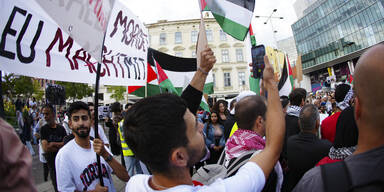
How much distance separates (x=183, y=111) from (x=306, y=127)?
2.04 m

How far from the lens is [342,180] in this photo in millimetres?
931

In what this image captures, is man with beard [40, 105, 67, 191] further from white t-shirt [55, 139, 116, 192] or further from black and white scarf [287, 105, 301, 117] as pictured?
black and white scarf [287, 105, 301, 117]

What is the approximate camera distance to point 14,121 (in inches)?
587

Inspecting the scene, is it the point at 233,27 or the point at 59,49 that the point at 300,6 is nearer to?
the point at 233,27

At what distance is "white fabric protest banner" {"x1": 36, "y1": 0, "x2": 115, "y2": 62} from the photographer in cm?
167

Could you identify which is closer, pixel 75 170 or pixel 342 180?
pixel 342 180

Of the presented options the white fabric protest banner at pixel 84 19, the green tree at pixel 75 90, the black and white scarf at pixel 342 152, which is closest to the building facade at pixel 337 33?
the green tree at pixel 75 90

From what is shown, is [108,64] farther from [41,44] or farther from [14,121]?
[14,121]

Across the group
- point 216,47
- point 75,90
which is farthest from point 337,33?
point 75,90

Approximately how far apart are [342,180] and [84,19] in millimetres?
1881

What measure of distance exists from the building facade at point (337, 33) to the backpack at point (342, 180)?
49.2m

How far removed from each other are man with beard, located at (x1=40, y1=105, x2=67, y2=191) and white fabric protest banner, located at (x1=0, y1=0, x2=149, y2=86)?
1760 mm

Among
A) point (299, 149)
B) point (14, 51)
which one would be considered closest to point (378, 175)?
point (299, 149)

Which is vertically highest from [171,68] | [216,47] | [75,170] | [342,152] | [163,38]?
[163,38]
